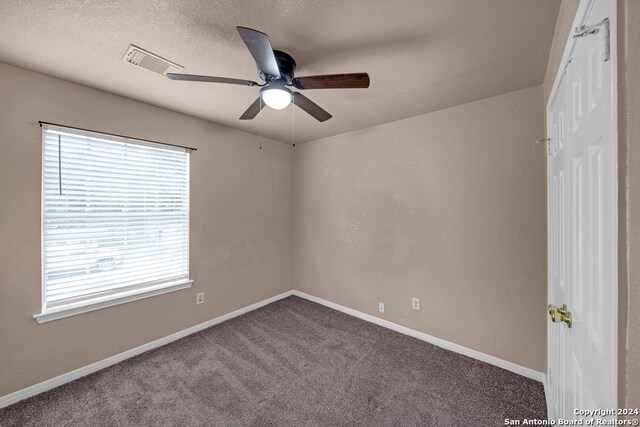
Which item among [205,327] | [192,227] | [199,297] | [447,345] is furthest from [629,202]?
[205,327]

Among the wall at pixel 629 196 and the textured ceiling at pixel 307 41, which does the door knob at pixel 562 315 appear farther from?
the textured ceiling at pixel 307 41

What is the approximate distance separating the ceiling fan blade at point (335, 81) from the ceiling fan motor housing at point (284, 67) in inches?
4.6

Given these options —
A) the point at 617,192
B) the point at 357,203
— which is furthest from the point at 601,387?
the point at 357,203

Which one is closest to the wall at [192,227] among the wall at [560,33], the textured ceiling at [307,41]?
the textured ceiling at [307,41]

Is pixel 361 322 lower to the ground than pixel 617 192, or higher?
lower

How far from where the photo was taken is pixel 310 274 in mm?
3645

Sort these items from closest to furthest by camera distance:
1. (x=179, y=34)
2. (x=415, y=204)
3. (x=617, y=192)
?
(x=617, y=192) < (x=179, y=34) < (x=415, y=204)

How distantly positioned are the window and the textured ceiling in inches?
21.6

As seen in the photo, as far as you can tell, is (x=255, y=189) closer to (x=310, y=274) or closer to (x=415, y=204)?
(x=310, y=274)

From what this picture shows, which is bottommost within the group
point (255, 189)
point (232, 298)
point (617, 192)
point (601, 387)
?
point (232, 298)

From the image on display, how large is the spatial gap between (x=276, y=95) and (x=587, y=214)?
1549 mm

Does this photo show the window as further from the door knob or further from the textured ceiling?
the door knob

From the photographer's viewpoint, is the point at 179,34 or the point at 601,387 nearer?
the point at 601,387

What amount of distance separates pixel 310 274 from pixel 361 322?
3.32 ft
